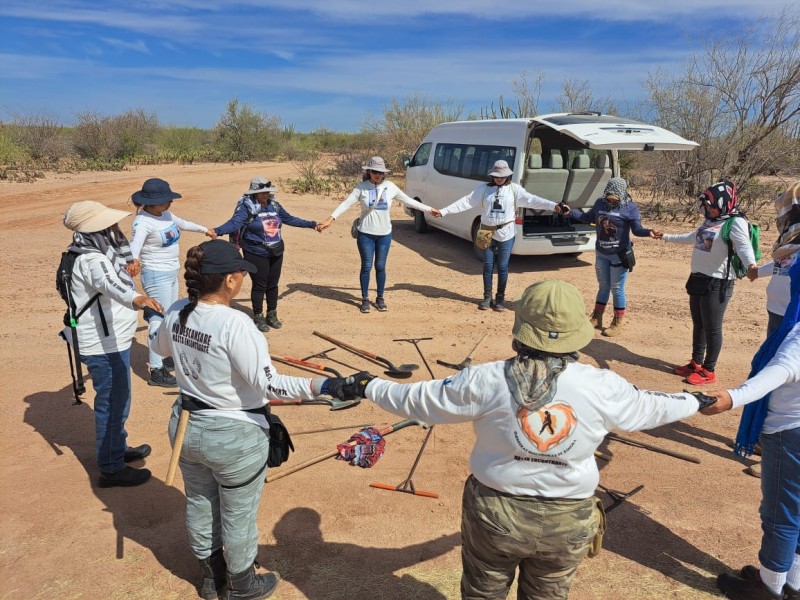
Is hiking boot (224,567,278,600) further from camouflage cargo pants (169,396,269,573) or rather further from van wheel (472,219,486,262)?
van wheel (472,219,486,262)

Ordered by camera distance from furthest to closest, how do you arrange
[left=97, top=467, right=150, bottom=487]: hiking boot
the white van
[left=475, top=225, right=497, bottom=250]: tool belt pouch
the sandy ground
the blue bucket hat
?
the white van
[left=475, top=225, right=497, bottom=250]: tool belt pouch
the blue bucket hat
[left=97, top=467, right=150, bottom=487]: hiking boot
the sandy ground

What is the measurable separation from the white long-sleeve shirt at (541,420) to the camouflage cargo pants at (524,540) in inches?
2.1

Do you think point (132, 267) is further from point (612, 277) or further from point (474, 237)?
point (474, 237)

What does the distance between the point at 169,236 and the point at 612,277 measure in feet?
15.8

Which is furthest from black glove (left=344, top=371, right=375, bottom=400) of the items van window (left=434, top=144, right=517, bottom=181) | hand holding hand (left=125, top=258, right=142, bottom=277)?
van window (left=434, top=144, right=517, bottom=181)

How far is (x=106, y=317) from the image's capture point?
12.0 ft

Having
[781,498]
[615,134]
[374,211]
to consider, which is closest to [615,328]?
[615,134]

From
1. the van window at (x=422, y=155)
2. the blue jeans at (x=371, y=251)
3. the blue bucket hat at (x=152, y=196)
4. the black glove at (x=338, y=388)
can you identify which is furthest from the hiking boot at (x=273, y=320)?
the van window at (x=422, y=155)

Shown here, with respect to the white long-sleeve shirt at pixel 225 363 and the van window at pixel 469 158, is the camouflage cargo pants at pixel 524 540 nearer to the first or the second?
the white long-sleeve shirt at pixel 225 363

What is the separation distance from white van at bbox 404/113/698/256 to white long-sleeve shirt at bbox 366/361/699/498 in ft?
20.3

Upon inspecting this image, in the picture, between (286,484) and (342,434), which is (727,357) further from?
(286,484)

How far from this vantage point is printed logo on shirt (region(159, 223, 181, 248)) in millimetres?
5219

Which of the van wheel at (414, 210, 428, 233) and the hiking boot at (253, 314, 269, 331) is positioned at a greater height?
the van wheel at (414, 210, 428, 233)

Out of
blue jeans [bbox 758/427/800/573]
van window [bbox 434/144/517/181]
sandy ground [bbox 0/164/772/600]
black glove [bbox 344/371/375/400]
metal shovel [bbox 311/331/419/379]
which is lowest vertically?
sandy ground [bbox 0/164/772/600]
